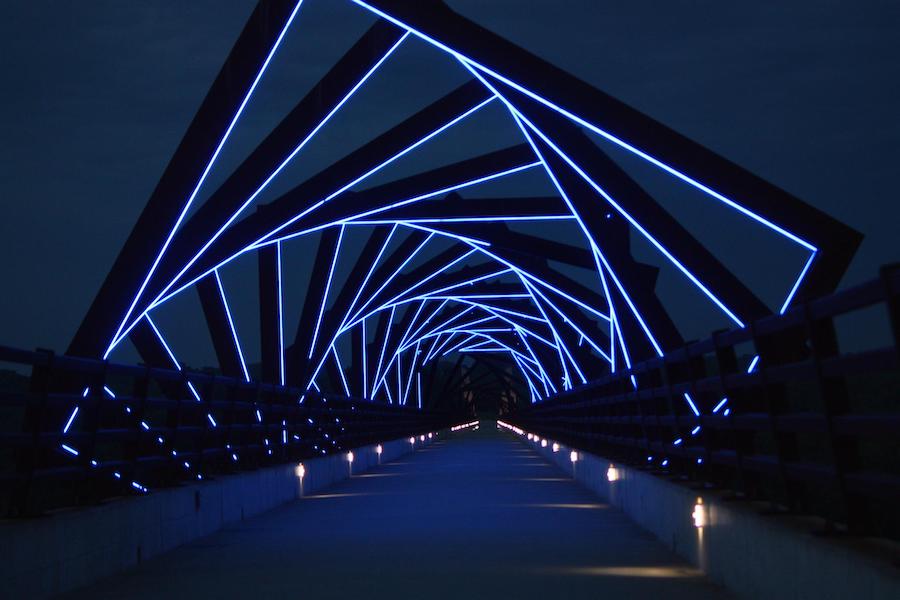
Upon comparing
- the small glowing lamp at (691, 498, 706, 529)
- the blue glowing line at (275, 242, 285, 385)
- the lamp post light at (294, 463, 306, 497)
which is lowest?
the small glowing lamp at (691, 498, 706, 529)

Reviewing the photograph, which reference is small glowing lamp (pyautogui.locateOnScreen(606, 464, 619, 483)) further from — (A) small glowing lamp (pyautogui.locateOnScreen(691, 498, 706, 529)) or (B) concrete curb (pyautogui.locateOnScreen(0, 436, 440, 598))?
(A) small glowing lamp (pyautogui.locateOnScreen(691, 498, 706, 529))

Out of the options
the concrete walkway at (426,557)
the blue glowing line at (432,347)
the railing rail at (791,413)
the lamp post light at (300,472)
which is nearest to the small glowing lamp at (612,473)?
the concrete walkway at (426,557)

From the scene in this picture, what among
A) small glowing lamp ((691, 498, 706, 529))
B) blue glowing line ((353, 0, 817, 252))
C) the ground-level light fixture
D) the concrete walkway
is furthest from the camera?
the ground-level light fixture

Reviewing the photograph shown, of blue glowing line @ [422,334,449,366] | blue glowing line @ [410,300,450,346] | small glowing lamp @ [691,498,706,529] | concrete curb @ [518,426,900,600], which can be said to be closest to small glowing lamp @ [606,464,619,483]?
concrete curb @ [518,426,900,600]

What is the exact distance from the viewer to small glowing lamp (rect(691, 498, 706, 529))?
34.5 ft

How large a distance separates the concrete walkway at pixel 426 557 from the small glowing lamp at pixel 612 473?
1.34 ft

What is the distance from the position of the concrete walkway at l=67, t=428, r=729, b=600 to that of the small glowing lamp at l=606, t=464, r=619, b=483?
409 mm

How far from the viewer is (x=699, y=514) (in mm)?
10641

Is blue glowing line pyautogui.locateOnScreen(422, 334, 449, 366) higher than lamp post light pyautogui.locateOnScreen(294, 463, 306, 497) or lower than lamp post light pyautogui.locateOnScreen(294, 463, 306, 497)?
higher

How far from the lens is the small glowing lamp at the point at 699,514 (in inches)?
414

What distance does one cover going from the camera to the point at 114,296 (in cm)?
1722

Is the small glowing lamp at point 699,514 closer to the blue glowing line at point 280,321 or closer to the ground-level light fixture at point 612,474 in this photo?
the ground-level light fixture at point 612,474

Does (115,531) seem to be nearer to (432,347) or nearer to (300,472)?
(300,472)

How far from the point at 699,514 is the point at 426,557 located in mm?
2372
